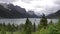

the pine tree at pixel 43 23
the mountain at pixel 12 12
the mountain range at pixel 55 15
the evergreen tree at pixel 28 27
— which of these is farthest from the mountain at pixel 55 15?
the evergreen tree at pixel 28 27

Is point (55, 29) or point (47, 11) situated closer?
point (55, 29)

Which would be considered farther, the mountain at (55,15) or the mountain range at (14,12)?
the mountain range at (14,12)

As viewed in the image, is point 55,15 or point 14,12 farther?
point 14,12

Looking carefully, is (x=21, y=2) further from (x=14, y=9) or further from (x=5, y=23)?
(x=5, y=23)

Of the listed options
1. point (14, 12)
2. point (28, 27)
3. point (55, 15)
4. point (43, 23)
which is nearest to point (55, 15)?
point (55, 15)

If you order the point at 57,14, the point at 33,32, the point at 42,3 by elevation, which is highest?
the point at 42,3

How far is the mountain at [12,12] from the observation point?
23.6 ft

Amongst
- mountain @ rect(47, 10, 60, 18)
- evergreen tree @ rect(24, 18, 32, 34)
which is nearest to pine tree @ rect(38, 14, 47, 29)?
mountain @ rect(47, 10, 60, 18)

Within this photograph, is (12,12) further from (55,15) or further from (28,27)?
(55,15)

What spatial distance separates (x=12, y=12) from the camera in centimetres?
727

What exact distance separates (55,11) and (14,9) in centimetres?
197

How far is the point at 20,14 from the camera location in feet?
23.8

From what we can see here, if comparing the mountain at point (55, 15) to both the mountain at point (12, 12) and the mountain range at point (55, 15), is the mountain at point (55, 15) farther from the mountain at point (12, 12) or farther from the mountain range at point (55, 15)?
the mountain at point (12, 12)

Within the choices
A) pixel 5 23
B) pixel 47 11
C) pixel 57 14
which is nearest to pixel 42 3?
pixel 47 11
